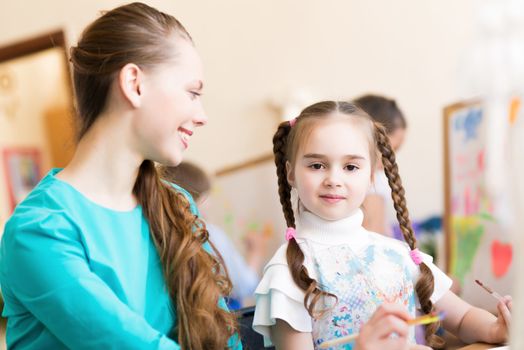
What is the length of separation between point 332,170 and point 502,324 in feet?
1.27

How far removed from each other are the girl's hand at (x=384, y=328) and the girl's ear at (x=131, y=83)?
53 cm

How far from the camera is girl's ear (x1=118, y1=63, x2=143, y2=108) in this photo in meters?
1.14

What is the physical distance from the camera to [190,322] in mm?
1166

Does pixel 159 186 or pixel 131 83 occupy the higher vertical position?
pixel 131 83

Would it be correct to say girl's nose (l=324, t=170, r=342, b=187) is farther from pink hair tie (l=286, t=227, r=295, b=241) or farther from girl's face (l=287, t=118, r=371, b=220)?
pink hair tie (l=286, t=227, r=295, b=241)

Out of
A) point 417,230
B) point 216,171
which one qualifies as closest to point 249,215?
point 216,171

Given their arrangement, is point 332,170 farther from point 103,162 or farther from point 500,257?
point 500,257

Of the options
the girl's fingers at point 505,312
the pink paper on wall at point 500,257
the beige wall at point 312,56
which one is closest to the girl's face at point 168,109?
the girl's fingers at point 505,312

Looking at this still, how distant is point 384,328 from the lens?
0.93m

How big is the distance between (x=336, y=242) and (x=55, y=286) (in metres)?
0.47

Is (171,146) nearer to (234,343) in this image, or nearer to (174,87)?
(174,87)

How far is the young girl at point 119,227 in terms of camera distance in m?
1.04

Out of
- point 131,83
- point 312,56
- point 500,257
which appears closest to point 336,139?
point 131,83

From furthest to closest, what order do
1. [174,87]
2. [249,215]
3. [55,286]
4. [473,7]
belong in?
[249,215], [473,7], [174,87], [55,286]
